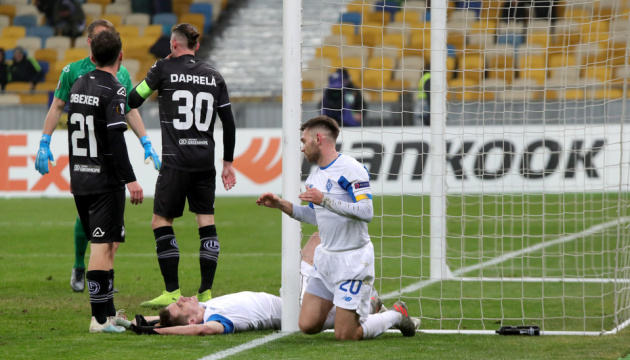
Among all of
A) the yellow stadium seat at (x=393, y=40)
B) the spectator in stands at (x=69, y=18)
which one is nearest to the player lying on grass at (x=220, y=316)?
the yellow stadium seat at (x=393, y=40)

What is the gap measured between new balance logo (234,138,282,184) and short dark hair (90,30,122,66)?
1107 cm

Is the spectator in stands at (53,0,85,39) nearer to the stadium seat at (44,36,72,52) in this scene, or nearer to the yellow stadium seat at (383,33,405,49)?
the stadium seat at (44,36,72,52)

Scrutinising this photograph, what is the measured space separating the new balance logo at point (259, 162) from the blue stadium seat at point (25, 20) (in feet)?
33.6

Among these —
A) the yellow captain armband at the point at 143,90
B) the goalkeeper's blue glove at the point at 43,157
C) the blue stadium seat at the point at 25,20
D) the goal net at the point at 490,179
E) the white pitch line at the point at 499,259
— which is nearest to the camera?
the goalkeeper's blue glove at the point at 43,157

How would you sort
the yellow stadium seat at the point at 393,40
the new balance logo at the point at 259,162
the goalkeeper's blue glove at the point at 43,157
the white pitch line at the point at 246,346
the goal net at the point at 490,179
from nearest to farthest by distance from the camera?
1. the white pitch line at the point at 246,346
2. the goalkeeper's blue glove at the point at 43,157
3. the goal net at the point at 490,179
4. the new balance logo at the point at 259,162
5. the yellow stadium seat at the point at 393,40

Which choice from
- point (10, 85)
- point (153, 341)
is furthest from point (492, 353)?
point (10, 85)

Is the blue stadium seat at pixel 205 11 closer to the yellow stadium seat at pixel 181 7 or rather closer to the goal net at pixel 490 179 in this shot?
the yellow stadium seat at pixel 181 7

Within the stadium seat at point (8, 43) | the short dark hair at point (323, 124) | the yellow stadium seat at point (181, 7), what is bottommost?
the short dark hair at point (323, 124)

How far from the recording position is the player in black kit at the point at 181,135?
6477 mm

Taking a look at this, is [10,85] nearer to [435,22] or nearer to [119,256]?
[119,256]

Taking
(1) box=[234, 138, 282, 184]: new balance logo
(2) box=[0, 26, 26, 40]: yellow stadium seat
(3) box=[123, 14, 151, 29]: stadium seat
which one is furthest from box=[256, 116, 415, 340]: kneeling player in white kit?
(2) box=[0, 26, 26, 40]: yellow stadium seat

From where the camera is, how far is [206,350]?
5133 mm

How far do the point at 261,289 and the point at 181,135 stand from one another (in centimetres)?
197

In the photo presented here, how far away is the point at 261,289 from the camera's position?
25.7 feet
